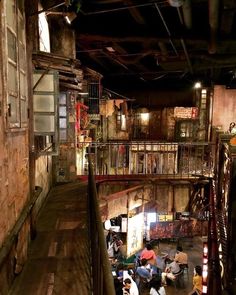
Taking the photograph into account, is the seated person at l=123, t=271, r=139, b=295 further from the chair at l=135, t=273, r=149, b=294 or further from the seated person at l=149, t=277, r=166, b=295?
the chair at l=135, t=273, r=149, b=294

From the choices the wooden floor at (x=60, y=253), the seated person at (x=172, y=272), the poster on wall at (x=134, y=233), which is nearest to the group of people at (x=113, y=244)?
the poster on wall at (x=134, y=233)

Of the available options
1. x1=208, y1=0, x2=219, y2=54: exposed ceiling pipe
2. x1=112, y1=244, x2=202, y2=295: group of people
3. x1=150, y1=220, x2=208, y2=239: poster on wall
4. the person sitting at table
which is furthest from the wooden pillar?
the person sitting at table

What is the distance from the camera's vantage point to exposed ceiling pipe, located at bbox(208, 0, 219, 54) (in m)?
7.89

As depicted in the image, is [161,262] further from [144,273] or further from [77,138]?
[77,138]

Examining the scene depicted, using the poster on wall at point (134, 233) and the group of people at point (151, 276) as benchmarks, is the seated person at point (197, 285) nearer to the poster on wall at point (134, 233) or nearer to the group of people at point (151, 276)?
the group of people at point (151, 276)

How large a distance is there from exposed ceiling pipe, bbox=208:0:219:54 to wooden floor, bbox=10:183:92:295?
671cm

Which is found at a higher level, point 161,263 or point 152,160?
point 152,160

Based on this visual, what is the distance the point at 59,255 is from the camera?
721cm

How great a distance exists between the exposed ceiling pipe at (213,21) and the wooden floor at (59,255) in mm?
6710

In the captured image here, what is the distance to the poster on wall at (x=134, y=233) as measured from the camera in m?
15.9

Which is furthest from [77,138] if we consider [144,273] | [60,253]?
[60,253]

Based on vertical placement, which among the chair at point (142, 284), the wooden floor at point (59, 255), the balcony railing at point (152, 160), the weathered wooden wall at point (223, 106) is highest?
the weathered wooden wall at point (223, 106)

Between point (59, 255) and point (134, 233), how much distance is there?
962 cm

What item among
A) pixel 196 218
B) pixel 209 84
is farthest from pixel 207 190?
pixel 209 84
